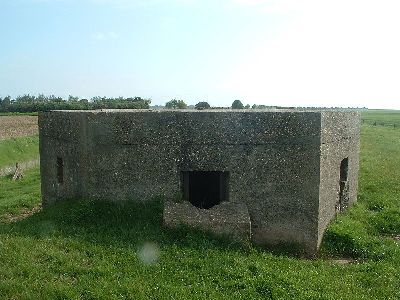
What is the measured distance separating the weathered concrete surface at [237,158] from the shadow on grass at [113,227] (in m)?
0.31

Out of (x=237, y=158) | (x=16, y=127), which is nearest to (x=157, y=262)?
(x=237, y=158)

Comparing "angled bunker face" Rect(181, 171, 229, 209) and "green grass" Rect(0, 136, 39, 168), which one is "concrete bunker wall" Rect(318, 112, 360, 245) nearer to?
"angled bunker face" Rect(181, 171, 229, 209)

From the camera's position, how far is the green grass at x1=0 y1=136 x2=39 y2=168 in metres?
25.9

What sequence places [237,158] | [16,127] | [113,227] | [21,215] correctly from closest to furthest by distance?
[113,227]
[237,158]
[21,215]
[16,127]

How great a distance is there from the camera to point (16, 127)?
103 ft

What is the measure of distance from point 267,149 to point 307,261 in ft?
6.50

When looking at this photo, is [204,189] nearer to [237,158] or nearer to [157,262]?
[237,158]

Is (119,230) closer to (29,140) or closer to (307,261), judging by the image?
(307,261)

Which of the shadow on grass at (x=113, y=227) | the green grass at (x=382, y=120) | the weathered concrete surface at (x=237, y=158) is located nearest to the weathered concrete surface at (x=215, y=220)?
the shadow on grass at (x=113, y=227)

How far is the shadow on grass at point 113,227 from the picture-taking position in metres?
6.83

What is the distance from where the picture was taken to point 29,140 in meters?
30.7

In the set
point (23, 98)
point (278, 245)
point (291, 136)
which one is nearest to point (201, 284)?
point (278, 245)

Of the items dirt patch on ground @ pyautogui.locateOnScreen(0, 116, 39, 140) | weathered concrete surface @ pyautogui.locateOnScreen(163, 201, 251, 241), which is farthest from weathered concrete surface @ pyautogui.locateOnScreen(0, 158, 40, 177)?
weathered concrete surface @ pyautogui.locateOnScreen(163, 201, 251, 241)

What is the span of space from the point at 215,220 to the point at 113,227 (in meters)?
1.71
